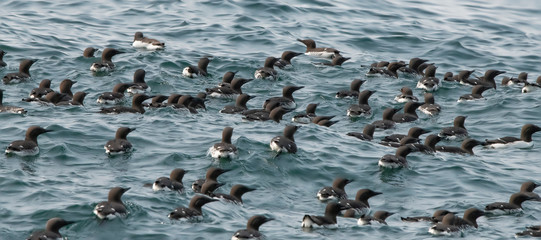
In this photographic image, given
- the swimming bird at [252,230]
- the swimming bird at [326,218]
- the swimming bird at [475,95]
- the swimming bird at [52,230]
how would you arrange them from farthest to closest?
the swimming bird at [475,95], the swimming bird at [326,218], the swimming bird at [252,230], the swimming bird at [52,230]

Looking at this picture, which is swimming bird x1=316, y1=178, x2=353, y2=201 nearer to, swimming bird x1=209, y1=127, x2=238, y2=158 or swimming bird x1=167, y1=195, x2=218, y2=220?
swimming bird x1=209, y1=127, x2=238, y2=158

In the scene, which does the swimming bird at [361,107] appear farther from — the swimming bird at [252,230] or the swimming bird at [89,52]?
the swimming bird at [252,230]

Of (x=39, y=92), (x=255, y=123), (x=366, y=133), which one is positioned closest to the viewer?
(x=366, y=133)

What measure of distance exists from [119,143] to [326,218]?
616 cm

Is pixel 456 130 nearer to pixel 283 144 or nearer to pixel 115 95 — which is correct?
pixel 283 144

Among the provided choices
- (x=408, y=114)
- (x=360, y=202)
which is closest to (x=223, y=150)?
(x=360, y=202)

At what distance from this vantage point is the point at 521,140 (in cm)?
2744

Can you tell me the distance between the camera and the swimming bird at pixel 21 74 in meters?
29.9

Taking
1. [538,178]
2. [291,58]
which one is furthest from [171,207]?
[291,58]

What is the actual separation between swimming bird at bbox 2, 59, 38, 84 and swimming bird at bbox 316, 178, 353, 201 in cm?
1164

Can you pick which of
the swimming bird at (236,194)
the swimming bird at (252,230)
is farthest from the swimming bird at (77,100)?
the swimming bird at (252,230)

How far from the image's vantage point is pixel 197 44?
37156 mm

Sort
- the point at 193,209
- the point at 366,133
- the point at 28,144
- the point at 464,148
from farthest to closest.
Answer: the point at 366,133 < the point at 464,148 < the point at 28,144 < the point at 193,209

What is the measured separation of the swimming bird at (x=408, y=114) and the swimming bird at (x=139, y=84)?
7116mm
